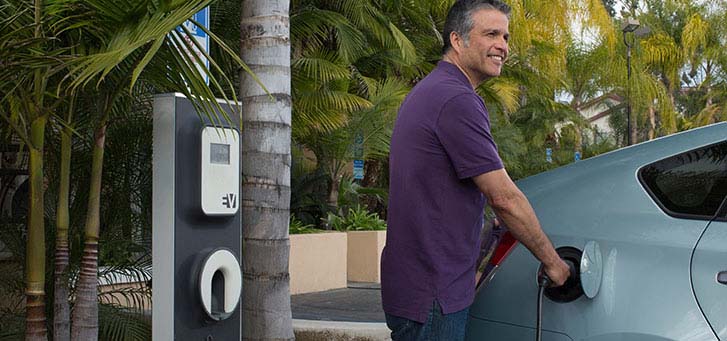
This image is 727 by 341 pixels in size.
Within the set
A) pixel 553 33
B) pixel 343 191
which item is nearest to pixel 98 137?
pixel 343 191

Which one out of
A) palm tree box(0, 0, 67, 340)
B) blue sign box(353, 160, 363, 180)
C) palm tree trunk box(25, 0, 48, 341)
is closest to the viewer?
palm tree box(0, 0, 67, 340)

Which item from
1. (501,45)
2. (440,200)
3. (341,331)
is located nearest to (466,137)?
(440,200)

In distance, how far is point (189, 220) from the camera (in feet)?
13.1

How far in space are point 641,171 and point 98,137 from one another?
2.13m

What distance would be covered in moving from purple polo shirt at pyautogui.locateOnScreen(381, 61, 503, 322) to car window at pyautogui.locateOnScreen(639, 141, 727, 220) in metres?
0.50

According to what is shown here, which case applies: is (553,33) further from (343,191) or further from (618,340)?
(618,340)

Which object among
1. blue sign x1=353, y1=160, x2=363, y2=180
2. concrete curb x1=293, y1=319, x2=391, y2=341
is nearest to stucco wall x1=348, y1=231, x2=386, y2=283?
blue sign x1=353, y1=160, x2=363, y2=180

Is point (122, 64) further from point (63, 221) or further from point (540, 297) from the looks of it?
point (540, 297)

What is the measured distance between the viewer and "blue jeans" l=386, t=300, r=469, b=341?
298cm

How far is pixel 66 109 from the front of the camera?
434 cm

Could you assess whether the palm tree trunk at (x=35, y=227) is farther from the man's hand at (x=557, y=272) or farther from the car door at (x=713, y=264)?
the car door at (x=713, y=264)

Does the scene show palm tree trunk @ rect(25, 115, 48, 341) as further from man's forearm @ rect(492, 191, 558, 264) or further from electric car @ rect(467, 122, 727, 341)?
man's forearm @ rect(492, 191, 558, 264)

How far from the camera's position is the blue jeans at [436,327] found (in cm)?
298

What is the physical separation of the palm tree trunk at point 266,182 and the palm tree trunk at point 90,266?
0.89 metres
